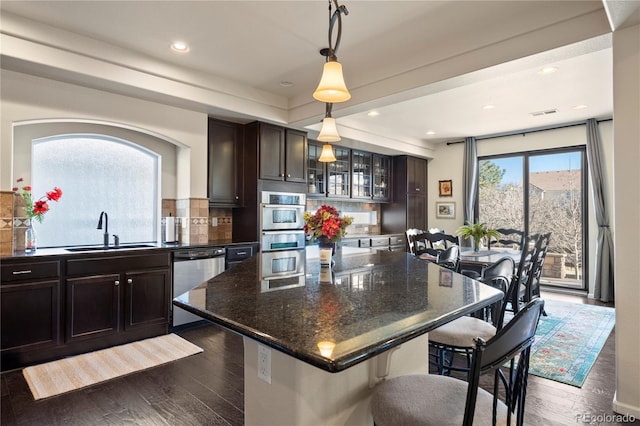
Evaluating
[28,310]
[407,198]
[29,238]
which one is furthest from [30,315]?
[407,198]

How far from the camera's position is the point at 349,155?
21.3 ft

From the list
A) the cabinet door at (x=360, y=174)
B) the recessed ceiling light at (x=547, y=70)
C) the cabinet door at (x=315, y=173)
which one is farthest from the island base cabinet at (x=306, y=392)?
the cabinet door at (x=360, y=174)

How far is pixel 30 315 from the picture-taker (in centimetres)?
294

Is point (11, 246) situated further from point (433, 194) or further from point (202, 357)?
point (433, 194)

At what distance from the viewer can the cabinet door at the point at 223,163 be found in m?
4.60

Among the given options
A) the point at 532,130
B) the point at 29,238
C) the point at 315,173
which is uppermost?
the point at 532,130

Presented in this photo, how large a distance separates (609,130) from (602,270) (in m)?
2.12

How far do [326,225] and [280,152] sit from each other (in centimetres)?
282

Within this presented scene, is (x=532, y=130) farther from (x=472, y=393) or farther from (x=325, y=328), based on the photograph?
(x=325, y=328)

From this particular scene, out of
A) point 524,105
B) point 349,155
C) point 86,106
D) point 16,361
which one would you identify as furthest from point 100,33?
point 524,105

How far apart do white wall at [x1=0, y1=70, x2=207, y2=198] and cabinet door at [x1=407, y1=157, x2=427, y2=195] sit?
13.9ft

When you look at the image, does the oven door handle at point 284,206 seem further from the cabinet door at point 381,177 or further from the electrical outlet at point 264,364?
the electrical outlet at point 264,364

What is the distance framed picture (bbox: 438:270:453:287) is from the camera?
5.67 feet

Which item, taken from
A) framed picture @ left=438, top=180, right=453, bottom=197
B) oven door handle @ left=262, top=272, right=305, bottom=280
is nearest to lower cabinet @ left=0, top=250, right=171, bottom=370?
oven door handle @ left=262, top=272, right=305, bottom=280
